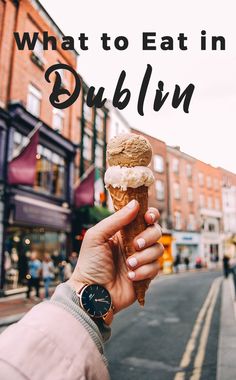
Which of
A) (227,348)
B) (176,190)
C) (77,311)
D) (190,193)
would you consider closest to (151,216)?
(77,311)

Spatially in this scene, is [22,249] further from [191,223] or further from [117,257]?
[191,223]

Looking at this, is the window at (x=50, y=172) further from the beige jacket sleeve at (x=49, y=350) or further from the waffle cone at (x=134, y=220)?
the beige jacket sleeve at (x=49, y=350)

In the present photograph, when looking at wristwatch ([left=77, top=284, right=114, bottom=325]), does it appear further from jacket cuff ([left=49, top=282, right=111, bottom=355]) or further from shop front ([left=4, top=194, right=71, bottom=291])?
shop front ([left=4, top=194, right=71, bottom=291])

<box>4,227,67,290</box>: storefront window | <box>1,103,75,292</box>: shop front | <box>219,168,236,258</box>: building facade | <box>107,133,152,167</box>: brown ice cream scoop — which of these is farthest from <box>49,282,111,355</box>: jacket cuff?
<box>4,227,67,290</box>: storefront window

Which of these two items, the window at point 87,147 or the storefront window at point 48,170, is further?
the window at point 87,147

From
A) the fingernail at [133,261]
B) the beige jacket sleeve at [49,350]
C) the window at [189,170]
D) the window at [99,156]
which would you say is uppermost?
the window at [189,170]

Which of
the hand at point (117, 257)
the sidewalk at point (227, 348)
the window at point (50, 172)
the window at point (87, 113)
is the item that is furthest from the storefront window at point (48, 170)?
the hand at point (117, 257)
